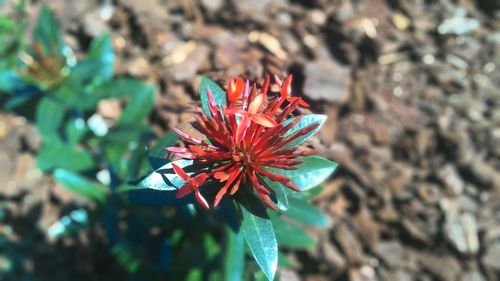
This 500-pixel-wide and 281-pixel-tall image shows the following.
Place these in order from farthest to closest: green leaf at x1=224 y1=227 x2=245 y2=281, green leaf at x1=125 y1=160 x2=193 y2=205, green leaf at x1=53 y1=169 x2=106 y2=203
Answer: green leaf at x1=53 y1=169 x2=106 y2=203, green leaf at x1=224 y1=227 x2=245 y2=281, green leaf at x1=125 y1=160 x2=193 y2=205

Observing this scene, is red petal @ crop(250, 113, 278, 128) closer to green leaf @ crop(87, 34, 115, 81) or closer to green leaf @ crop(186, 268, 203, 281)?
green leaf @ crop(186, 268, 203, 281)

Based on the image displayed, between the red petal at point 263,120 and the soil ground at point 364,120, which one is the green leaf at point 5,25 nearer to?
the soil ground at point 364,120

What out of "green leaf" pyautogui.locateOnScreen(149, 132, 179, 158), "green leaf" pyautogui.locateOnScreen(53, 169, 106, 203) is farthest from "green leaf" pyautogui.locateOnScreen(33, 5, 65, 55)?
"green leaf" pyautogui.locateOnScreen(149, 132, 179, 158)

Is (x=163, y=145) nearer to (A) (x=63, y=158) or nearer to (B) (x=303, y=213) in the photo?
(B) (x=303, y=213)

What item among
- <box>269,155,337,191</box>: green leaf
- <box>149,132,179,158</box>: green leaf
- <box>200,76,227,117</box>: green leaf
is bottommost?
<box>269,155,337,191</box>: green leaf

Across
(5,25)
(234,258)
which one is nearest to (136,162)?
(234,258)

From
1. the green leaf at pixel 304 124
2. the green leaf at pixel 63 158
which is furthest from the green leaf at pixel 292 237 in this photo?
the green leaf at pixel 63 158

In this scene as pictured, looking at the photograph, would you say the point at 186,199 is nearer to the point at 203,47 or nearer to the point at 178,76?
the point at 178,76

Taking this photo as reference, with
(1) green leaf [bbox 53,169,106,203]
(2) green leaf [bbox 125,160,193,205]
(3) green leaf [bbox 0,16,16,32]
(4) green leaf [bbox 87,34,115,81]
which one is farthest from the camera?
(3) green leaf [bbox 0,16,16,32]
